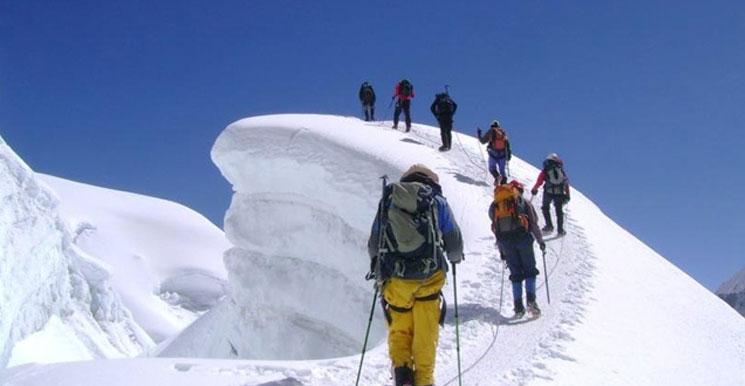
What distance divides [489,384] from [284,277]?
11.0 metres

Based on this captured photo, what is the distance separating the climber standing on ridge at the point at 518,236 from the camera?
7.54 m

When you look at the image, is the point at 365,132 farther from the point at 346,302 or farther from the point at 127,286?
the point at 127,286

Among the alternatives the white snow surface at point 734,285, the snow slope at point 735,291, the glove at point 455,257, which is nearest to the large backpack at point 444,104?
the glove at point 455,257

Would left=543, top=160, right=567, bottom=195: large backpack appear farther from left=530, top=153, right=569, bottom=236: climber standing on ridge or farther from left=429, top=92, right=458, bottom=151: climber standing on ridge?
left=429, top=92, right=458, bottom=151: climber standing on ridge

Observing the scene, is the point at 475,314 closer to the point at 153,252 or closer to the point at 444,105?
the point at 444,105

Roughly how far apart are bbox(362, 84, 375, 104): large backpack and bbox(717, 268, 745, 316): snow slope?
12090 centimetres

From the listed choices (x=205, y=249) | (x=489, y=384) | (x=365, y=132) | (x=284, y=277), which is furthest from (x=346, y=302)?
(x=205, y=249)

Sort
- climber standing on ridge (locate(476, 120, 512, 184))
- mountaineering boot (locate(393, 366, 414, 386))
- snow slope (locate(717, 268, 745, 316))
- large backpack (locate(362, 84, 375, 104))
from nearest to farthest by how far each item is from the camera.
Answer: mountaineering boot (locate(393, 366, 414, 386)) → climber standing on ridge (locate(476, 120, 512, 184)) → large backpack (locate(362, 84, 375, 104)) → snow slope (locate(717, 268, 745, 316))

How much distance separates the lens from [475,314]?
25.1 ft

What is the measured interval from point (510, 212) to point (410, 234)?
3.18 metres

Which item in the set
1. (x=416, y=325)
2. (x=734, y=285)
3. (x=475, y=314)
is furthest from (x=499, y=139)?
(x=734, y=285)

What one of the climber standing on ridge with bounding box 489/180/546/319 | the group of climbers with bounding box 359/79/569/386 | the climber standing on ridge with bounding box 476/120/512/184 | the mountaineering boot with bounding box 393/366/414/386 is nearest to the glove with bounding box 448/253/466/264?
the group of climbers with bounding box 359/79/569/386

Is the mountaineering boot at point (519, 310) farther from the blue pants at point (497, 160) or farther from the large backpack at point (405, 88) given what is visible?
the large backpack at point (405, 88)

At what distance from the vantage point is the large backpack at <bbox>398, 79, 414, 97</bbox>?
17.8 metres
